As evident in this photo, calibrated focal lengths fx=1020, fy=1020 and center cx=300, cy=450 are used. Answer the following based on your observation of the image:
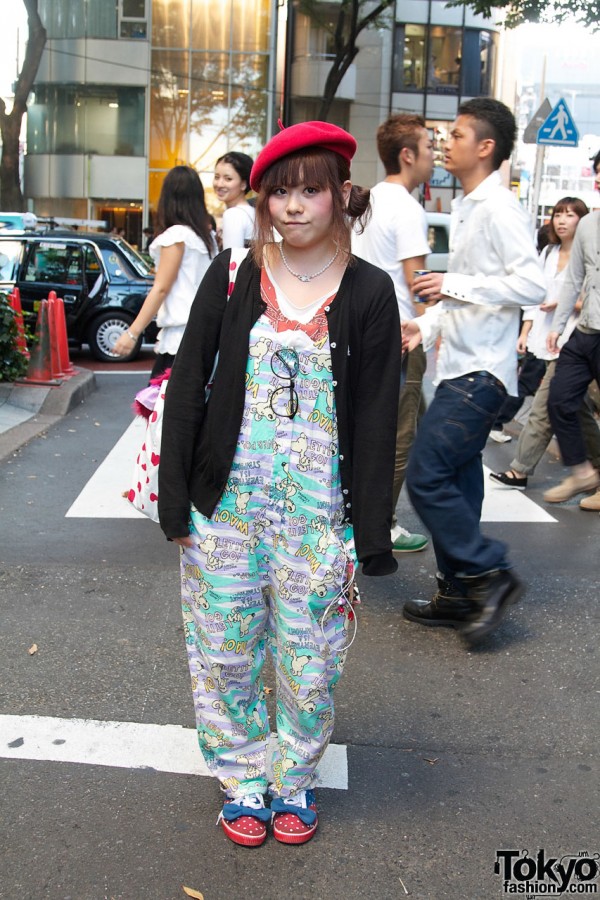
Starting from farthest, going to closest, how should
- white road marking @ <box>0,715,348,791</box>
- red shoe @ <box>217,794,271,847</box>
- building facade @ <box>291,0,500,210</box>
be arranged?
1. building facade @ <box>291,0,500,210</box>
2. white road marking @ <box>0,715,348,791</box>
3. red shoe @ <box>217,794,271,847</box>

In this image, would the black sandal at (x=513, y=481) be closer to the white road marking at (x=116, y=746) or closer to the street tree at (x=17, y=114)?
the white road marking at (x=116, y=746)

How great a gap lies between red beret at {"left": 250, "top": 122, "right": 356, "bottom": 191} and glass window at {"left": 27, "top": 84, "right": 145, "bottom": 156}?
33567 millimetres

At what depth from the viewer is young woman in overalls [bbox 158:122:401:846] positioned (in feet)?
8.38

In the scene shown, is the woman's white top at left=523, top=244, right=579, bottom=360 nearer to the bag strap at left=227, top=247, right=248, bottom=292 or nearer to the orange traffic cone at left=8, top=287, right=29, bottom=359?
the orange traffic cone at left=8, top=287, right=29, bottom=359

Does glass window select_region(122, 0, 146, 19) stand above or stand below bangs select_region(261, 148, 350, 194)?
above

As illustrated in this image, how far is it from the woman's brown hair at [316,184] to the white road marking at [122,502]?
3425mm

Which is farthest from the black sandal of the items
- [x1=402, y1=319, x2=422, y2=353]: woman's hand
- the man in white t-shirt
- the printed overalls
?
the printed overalls

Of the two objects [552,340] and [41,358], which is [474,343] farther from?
[41,358]

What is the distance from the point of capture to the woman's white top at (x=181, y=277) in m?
5.23

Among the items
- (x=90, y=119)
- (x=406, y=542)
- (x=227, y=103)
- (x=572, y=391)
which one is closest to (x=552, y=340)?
(x=572, y=391)

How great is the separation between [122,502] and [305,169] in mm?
3949

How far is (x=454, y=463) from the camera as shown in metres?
3.99

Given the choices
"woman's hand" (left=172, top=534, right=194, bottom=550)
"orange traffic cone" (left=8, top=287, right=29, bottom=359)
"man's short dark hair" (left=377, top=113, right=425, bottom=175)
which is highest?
"man's short dark hair" (left=377, top=113, right=425, bottom=175)

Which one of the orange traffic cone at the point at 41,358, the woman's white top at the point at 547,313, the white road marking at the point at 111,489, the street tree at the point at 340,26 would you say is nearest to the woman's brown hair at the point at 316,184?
the white road marking at the point at 111,489
